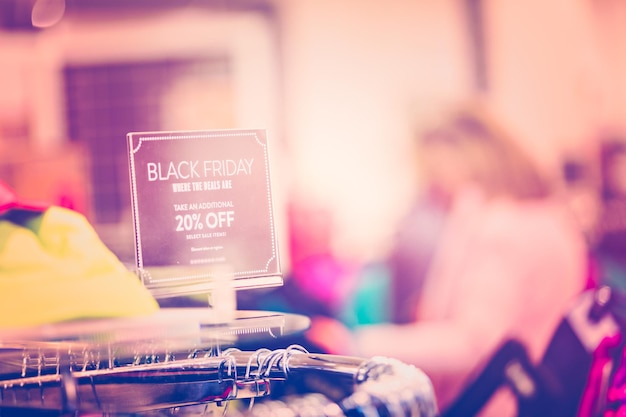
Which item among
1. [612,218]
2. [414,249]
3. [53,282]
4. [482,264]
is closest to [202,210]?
[53,282]

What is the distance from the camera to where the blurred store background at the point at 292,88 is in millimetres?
1636

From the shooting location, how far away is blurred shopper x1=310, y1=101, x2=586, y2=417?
177cm

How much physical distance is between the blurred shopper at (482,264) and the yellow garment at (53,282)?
0.69 m

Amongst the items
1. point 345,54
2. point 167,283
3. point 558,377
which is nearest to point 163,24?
point 345,54

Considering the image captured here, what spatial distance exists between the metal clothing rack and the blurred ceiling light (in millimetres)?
849

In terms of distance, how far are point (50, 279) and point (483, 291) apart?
118cm

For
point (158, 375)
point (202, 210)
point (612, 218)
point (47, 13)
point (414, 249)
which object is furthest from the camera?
point (612, 218)

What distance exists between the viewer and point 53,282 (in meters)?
1.42

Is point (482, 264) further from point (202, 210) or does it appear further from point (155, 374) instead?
point (155, 374)

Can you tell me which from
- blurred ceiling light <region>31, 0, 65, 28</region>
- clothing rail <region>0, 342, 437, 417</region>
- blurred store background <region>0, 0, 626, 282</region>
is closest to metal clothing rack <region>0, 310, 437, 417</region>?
clothing rail <region>0, 342, 437, 417</region>

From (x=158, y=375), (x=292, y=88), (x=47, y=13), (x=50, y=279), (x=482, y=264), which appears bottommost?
(x=158, y=375)

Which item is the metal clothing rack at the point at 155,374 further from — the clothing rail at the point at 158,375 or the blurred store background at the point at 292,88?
the blurred store background at the point at 292,88

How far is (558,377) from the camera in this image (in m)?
1.86

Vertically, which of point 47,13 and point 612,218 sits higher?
point 47,13
